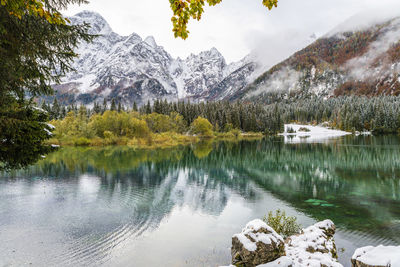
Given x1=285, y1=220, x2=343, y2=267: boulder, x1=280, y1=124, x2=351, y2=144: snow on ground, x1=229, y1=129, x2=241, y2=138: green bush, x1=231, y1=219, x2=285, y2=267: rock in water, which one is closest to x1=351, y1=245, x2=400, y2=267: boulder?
x1=285, y1=220, x2=343, y2=267: boulder

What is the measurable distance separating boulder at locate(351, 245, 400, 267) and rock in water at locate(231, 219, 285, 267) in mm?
2606

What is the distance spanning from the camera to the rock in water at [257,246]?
8.95 m

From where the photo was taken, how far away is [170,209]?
760 inches

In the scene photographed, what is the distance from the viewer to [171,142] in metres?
83.4

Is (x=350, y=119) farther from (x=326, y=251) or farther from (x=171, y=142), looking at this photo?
(x=326, y=251)

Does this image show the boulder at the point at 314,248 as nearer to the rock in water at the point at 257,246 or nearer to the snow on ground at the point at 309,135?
the rock in water at the point at 257,246

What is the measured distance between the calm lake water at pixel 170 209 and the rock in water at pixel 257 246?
212 centimetres

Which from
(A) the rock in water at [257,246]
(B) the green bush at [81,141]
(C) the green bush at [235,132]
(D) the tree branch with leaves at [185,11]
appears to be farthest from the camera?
(C) the green bush at [235,132]

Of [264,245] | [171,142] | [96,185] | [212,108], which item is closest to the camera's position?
[264,245]

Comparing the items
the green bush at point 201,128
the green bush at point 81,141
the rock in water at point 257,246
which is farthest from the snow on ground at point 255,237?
the green bush at point 201,128

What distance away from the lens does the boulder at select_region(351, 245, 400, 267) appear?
20.5 feet

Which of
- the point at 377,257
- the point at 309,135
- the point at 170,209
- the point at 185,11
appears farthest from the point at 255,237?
the point at 309,135

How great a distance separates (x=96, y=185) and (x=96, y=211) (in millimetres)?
9454

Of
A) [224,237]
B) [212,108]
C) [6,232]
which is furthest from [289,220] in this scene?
[212,108]
